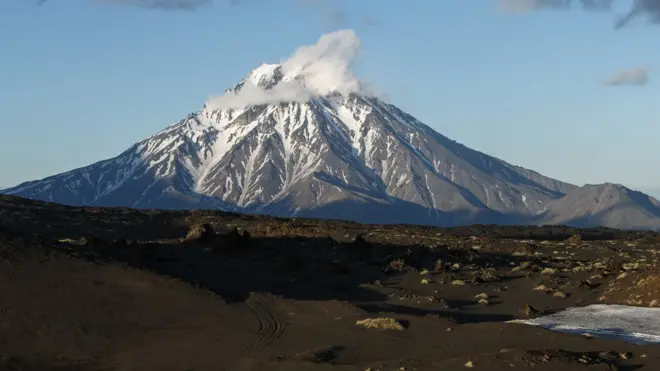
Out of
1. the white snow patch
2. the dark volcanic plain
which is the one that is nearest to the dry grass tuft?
the dark volcanic plain

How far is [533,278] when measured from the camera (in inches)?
1786

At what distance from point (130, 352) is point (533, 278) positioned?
2571 centimetres

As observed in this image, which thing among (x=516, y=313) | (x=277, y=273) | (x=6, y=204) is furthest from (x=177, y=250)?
(x=6, y=204)

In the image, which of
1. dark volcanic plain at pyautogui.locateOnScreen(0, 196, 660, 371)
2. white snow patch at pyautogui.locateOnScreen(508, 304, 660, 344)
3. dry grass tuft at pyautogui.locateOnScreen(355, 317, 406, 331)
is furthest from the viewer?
white snow patch at pyautogui.locateOnScreen(508, 304, 660, 344)

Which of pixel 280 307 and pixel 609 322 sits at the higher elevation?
pixel 280 307

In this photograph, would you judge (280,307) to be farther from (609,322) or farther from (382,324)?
(609,322)

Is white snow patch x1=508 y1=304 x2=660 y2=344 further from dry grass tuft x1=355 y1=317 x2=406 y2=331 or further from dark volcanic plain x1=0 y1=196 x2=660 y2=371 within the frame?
dry grass tuft x1=355 y1=317 x2=406 y2=331

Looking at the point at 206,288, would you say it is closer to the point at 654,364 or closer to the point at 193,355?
the point at 193,355

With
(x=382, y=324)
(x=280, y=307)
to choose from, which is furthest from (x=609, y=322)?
(x=280, y=307)

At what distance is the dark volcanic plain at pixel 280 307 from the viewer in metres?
24.5

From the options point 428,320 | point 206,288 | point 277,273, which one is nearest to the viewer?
point 428,320

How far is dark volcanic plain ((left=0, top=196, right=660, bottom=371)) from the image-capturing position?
80.4 feet

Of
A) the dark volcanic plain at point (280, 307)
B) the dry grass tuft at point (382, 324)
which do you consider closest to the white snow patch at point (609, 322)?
the dark volcanic plain at point (280, 307)

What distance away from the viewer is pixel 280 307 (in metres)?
31.2
